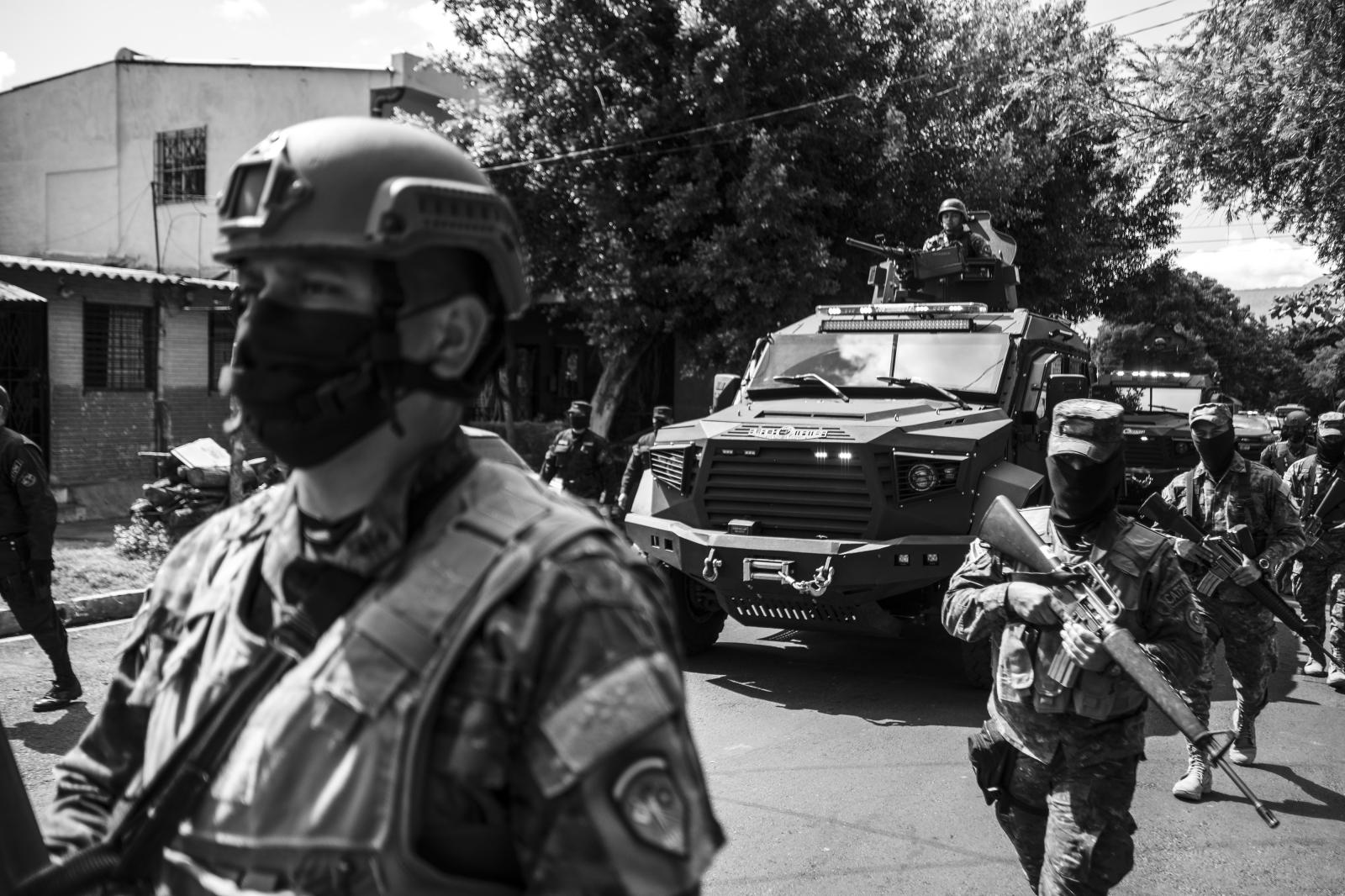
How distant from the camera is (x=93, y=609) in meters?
8.22

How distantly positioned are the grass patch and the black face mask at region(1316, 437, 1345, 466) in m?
8.76

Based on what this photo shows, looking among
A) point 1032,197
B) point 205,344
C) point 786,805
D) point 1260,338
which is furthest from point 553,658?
point 1260,338

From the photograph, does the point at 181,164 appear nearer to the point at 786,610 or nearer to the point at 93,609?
the point at 93,609

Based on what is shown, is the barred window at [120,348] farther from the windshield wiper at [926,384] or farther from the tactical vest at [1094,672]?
the tactical vest at [1094,672]

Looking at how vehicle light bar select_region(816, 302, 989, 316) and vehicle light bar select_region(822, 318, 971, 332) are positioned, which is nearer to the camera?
vehicle light bar select_region(822, 318, 971, 332)

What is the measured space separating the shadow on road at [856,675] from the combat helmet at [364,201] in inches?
203

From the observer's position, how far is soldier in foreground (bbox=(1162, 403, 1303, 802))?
5.55 meters

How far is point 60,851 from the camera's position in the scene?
148 cm

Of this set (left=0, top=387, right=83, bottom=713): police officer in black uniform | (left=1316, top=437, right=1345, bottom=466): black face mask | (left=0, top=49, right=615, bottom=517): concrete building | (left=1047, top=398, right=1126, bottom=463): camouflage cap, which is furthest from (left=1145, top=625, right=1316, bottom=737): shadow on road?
(left=0, top=49, right=615, bottom=517): concrete building

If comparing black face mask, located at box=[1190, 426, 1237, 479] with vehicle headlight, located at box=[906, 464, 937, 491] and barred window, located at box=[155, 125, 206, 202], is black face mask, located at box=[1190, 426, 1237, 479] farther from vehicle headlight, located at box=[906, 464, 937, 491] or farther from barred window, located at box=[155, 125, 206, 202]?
barred window, located at box=[155, 125, 206, 202]

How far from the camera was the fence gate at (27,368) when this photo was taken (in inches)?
483

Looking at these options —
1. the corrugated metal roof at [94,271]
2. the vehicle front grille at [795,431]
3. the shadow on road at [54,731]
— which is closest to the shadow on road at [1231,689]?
the vehicle front grille at [795,431]

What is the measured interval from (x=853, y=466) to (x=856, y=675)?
1.54 meters

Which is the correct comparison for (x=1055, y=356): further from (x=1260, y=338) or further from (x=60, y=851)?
(x=1260, y=338)
